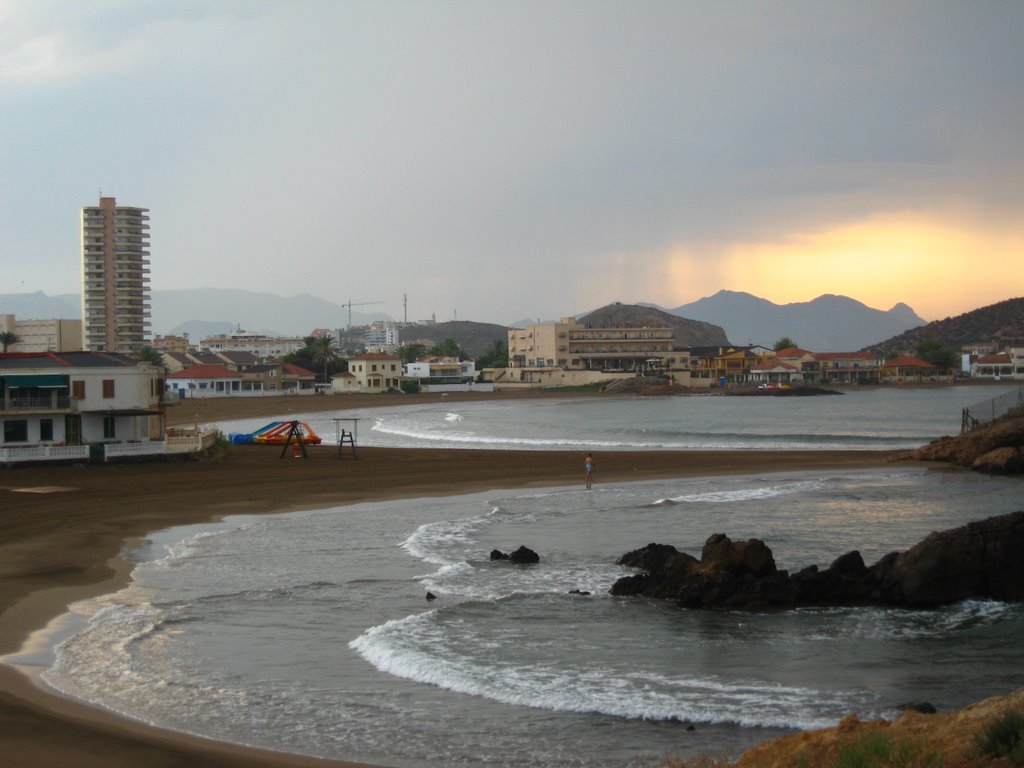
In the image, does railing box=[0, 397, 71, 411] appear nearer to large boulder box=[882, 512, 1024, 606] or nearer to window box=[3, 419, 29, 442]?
window box=[3, 419, 29, 442]

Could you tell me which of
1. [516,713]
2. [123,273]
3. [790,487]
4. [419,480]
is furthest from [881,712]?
[123,273]

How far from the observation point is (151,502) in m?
30.3

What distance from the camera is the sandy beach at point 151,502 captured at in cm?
1062

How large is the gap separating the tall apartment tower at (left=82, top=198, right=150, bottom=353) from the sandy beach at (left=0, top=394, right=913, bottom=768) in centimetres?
11681

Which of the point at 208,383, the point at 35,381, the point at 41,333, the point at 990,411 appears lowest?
the point at 990,411

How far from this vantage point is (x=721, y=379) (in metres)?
156

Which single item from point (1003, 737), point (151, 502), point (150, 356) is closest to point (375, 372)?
point (150, 356)

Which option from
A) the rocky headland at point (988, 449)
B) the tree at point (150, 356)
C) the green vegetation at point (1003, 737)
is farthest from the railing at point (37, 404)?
the tree at point (150, 356)

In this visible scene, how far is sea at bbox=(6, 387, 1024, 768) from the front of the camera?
11672mm

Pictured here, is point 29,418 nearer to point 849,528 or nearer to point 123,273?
point 849,528

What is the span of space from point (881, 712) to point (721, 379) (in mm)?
146859

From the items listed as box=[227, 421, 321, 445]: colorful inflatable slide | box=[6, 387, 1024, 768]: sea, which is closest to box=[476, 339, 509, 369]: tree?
box=[227, 421, 321, 445]: colorful inflatable slide

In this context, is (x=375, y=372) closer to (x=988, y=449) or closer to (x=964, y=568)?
(x=988, y=449)

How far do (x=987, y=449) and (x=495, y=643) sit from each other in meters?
31.8
